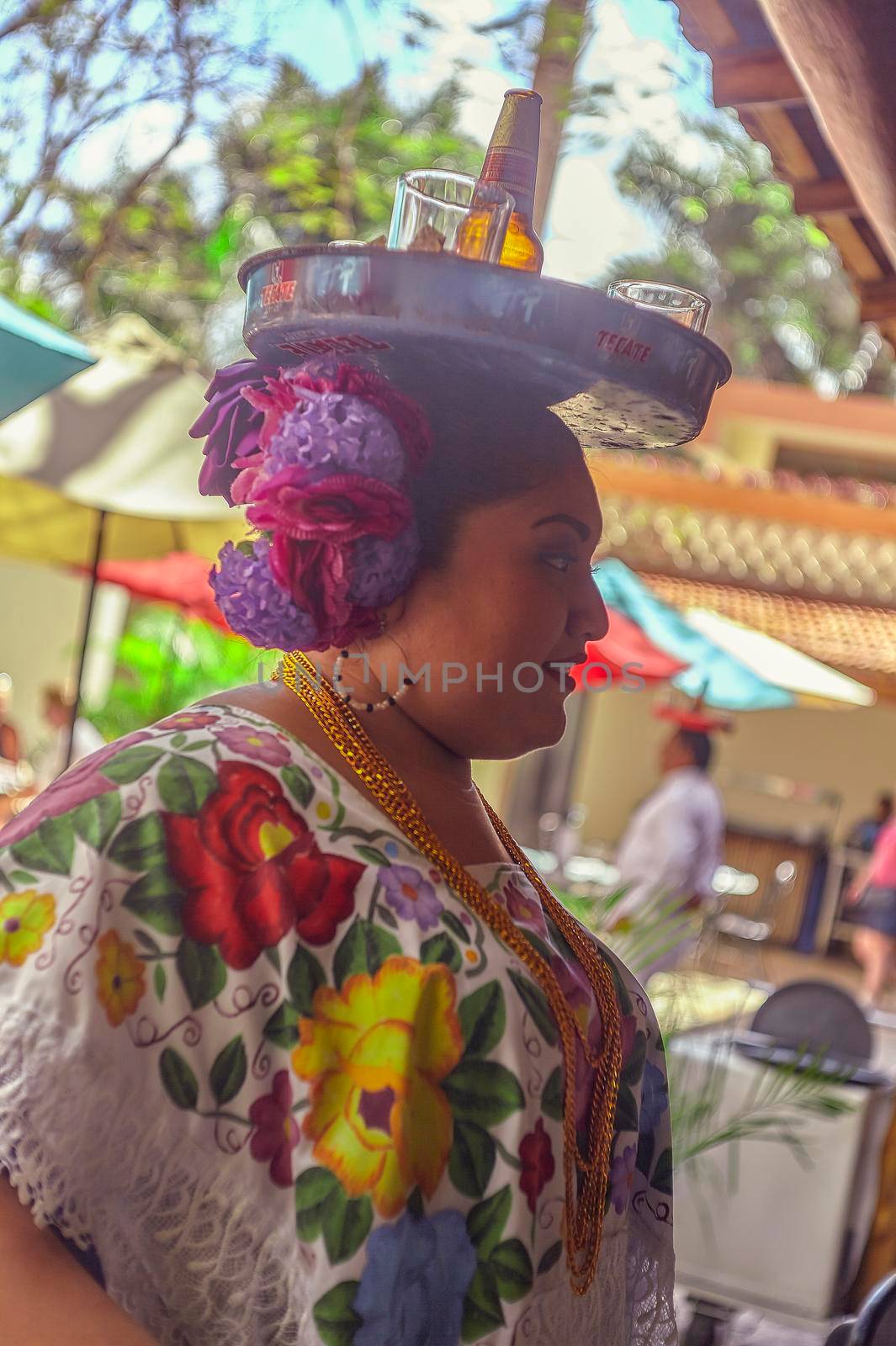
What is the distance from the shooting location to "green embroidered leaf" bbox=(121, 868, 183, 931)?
113 centimetres

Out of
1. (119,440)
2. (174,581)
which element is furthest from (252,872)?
(174,581)

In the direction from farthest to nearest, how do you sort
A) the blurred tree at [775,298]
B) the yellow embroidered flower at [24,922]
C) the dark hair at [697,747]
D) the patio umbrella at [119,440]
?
the blurred tree at [775,298]
the dark hair at [697,747]
the patio umbrella at [119,440]
the yellow embroidered flower at [24,922]

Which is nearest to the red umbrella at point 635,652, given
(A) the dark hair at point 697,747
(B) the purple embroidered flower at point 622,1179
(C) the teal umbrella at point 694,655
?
(C) the teal umbrella at point 694,655

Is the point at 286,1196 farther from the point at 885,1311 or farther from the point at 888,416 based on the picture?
the point at 888,416

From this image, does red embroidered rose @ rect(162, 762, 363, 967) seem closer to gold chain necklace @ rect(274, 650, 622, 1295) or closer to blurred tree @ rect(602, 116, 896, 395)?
gold chain necklace @ rect(274, 650, 622, 1295)

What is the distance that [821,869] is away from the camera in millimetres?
14773

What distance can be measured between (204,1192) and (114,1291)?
105mm

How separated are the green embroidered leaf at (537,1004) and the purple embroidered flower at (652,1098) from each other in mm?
274

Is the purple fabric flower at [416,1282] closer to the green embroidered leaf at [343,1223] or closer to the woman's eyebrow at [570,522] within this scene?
the green embroidered leaf at [343,1223]

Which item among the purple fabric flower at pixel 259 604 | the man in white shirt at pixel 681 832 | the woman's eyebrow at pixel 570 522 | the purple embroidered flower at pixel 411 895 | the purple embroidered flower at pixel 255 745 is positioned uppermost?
the woman's eyebrow at pixel 570 522

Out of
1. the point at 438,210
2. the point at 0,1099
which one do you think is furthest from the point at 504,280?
the point at 0,1099

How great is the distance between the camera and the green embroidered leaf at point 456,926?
4.13 feet

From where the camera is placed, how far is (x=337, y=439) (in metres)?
1.27

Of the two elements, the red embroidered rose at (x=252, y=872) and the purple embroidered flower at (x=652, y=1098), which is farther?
the purple embroidered flower at (x=652, y=1098)
